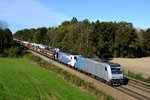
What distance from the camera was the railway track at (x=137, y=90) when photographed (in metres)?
38.4

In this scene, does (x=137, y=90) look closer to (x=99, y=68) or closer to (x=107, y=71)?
(x=107, y=71)

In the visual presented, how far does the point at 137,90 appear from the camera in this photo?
140 ft

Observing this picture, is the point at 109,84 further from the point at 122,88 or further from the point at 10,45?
the point at 10,45

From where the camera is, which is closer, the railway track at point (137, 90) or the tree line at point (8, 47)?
the railway track at point (137, 90)

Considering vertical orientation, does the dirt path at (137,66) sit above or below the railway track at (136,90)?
Answer: below

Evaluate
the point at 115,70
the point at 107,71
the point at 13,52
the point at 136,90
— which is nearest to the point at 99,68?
the point at 107,71

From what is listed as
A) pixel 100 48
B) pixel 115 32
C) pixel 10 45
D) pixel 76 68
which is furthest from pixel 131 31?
pixel 76 68

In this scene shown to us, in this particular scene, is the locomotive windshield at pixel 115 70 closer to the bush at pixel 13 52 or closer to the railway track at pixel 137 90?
the railway track at pixel 137 90

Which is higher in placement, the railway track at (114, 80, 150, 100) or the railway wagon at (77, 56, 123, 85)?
the railway wagon at (77, 56, 123, 85)

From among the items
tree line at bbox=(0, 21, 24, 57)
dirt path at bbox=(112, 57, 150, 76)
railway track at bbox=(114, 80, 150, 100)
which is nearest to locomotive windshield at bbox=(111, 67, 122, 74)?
railway track at bbox=(114, 80, 150, 100)

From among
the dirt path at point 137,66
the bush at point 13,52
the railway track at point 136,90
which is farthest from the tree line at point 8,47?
the railway track at point 136,90

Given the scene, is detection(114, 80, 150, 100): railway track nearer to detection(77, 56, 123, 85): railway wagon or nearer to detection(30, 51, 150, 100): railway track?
detection(30, 51, 150, 100): railway track

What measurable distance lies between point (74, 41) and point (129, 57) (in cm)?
2110

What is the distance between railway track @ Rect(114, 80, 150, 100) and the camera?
3841cm
